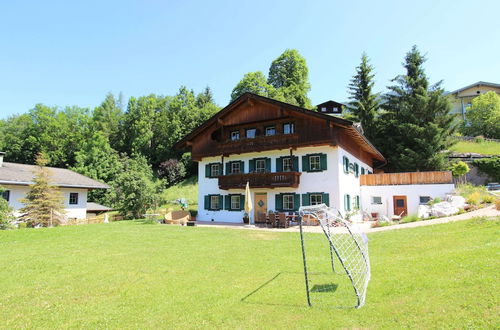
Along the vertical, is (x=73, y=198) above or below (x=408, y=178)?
below

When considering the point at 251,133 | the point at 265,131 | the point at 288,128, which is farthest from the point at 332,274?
the point at 251,133

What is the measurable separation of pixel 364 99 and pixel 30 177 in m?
36.4

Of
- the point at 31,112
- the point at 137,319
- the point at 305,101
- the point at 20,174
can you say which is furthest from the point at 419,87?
the point at 31,112

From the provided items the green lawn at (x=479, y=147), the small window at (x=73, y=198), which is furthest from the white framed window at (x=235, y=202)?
the green lawn at (x=479, y=147)

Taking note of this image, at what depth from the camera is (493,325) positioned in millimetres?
3947

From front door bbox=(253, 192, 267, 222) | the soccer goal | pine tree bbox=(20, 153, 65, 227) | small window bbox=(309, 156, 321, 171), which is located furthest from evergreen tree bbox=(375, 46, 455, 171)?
pine tree bbox=(20, 153, 65, 227)

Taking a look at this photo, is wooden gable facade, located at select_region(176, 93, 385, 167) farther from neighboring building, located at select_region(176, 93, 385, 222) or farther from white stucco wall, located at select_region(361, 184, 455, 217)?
white stucco wall, located at select_region(361, 184, 455, 217)

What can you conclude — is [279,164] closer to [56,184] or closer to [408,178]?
[408,178]

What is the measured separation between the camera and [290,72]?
169 feet

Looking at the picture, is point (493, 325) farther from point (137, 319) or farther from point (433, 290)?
point (137, 319)

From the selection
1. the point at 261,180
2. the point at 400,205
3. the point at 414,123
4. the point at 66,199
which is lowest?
the point at 400,205

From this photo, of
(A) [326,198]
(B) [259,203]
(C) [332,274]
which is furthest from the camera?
(B) [259,203]

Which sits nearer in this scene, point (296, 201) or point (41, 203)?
point (296, 201)

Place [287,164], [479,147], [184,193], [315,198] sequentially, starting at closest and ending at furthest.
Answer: [315,198], [287,164], [184,193], [479,147]
